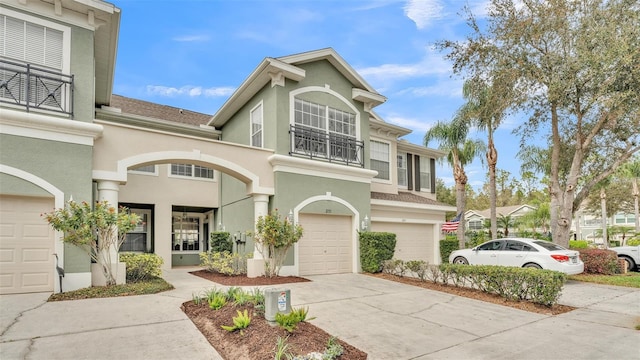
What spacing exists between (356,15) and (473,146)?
13.0 metres

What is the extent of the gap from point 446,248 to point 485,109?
670cm

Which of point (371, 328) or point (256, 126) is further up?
point (256, 126)

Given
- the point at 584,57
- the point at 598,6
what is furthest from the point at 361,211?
the point at 598,6

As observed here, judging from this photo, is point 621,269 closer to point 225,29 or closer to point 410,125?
point 410,125

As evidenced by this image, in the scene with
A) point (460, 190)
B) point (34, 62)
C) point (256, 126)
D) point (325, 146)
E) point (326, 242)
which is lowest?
point (326, 242)

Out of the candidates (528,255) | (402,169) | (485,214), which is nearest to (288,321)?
(528,255)

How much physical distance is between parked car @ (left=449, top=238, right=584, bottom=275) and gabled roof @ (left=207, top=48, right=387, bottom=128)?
7.02 m

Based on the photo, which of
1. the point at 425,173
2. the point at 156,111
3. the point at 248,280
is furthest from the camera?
the point at 425,173

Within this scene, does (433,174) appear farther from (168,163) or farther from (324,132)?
(168,163)

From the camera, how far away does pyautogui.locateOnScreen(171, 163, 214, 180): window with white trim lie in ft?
53.2

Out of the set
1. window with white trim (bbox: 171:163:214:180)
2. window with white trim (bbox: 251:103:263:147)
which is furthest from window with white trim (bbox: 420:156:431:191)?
window with white trim (bbox: 171:163:214:180)

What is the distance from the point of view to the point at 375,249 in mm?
12938

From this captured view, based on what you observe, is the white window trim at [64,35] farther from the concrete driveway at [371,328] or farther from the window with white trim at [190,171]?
the window with white trim at [190,171]

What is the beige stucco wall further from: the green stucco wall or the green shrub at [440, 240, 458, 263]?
the green shrub at [440, 240, 458, 263]
